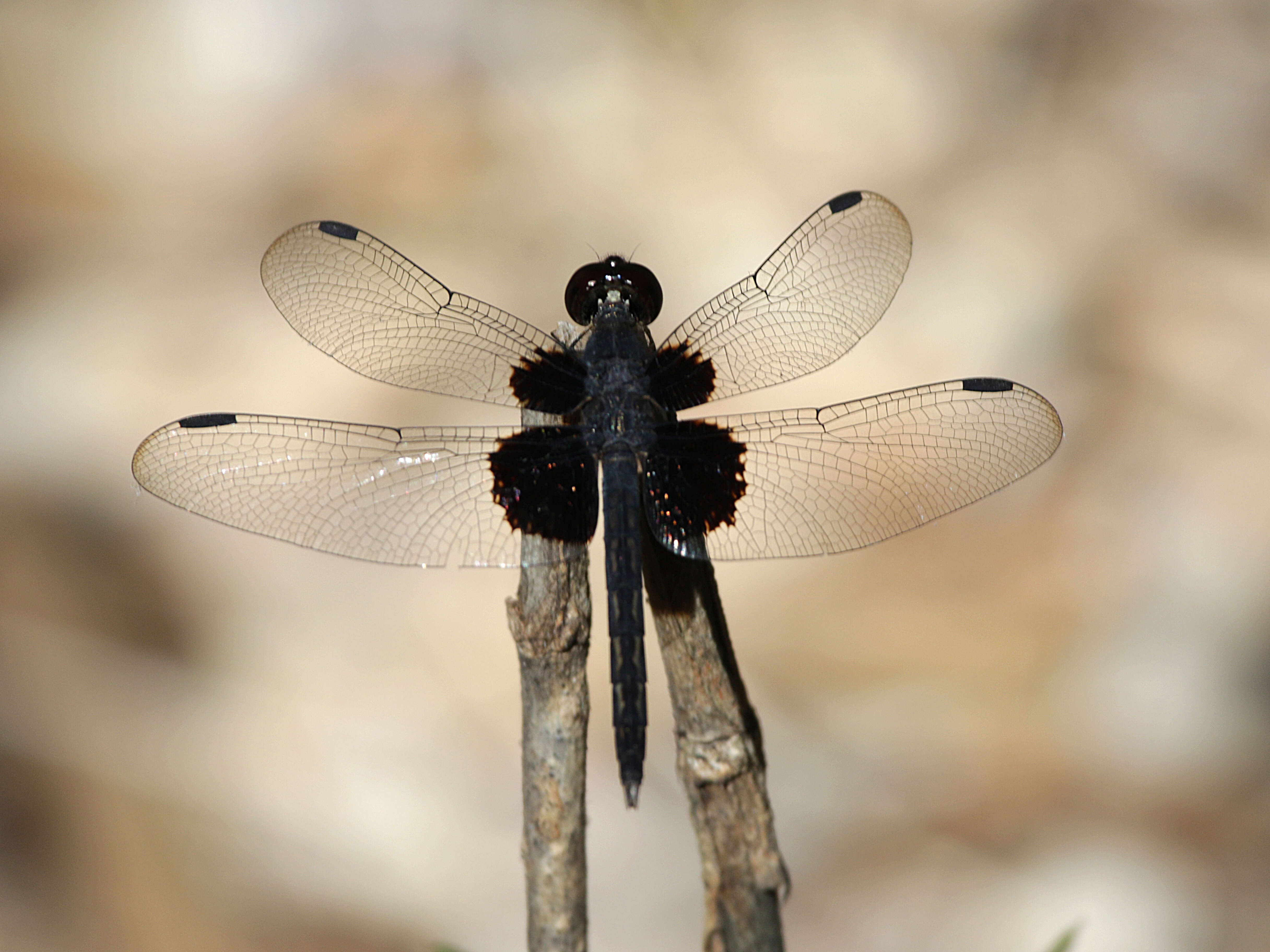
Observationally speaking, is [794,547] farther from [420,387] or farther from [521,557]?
[420,387]

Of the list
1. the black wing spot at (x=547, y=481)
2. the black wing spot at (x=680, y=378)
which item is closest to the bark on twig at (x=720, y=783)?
the black wing spot at (x=547, y=481)

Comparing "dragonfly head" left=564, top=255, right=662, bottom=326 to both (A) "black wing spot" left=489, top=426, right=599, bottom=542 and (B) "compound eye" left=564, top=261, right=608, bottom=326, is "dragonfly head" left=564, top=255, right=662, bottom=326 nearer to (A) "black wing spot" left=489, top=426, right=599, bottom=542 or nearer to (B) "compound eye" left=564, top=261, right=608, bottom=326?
(B) "compound eye" left=564, top=261, right=608, bottom=326

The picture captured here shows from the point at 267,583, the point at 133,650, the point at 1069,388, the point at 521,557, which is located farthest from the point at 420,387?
the point at 1069,388

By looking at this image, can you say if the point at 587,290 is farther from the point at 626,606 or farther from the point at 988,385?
the point at 988,385

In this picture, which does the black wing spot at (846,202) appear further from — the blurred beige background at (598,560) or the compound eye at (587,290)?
the blurred beige background at (598,560)

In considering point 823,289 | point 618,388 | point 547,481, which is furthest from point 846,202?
point 547,481

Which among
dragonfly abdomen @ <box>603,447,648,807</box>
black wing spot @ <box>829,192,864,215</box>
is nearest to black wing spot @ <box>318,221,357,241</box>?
dragonfly abdomen @ <box>603,447,648,807</box>
